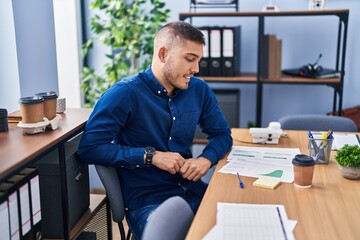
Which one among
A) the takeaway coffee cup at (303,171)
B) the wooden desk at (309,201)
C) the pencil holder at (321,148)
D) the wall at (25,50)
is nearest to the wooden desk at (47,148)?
the wall at (25,50)

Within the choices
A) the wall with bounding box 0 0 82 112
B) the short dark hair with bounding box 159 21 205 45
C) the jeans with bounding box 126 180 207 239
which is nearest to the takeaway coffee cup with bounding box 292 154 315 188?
the jeans with bounding box 126 180 207 239

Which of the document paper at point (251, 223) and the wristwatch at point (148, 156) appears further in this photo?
the wristwatch at point (148, 156)

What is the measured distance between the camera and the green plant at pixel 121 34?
3195mm

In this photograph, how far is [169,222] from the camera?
123 centimetres

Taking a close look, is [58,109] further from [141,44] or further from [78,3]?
[78,3]

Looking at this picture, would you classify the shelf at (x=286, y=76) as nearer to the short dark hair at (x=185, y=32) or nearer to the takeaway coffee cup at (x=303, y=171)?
the short dark hair at (x=185, y=32)

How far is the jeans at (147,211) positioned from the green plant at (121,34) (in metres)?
1.47

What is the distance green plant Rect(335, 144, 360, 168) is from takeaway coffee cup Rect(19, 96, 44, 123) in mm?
1089

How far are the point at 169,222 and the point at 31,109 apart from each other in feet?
2.22

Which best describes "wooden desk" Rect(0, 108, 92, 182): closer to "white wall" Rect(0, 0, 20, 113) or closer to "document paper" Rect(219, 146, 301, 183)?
"white wall" Rect(0, 0, 20, 113)

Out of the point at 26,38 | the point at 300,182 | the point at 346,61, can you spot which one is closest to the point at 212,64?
the point at 346,61

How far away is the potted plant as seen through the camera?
1624 millimetres

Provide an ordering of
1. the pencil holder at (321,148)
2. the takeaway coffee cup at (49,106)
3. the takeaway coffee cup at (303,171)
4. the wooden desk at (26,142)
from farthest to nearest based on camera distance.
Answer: the pencil holder at (321,148)
the takeaway coffee cup at (49,106)
the takeaway coffee cup at (303,171)
the wooden desk at (26,142)

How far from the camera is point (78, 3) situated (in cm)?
344
